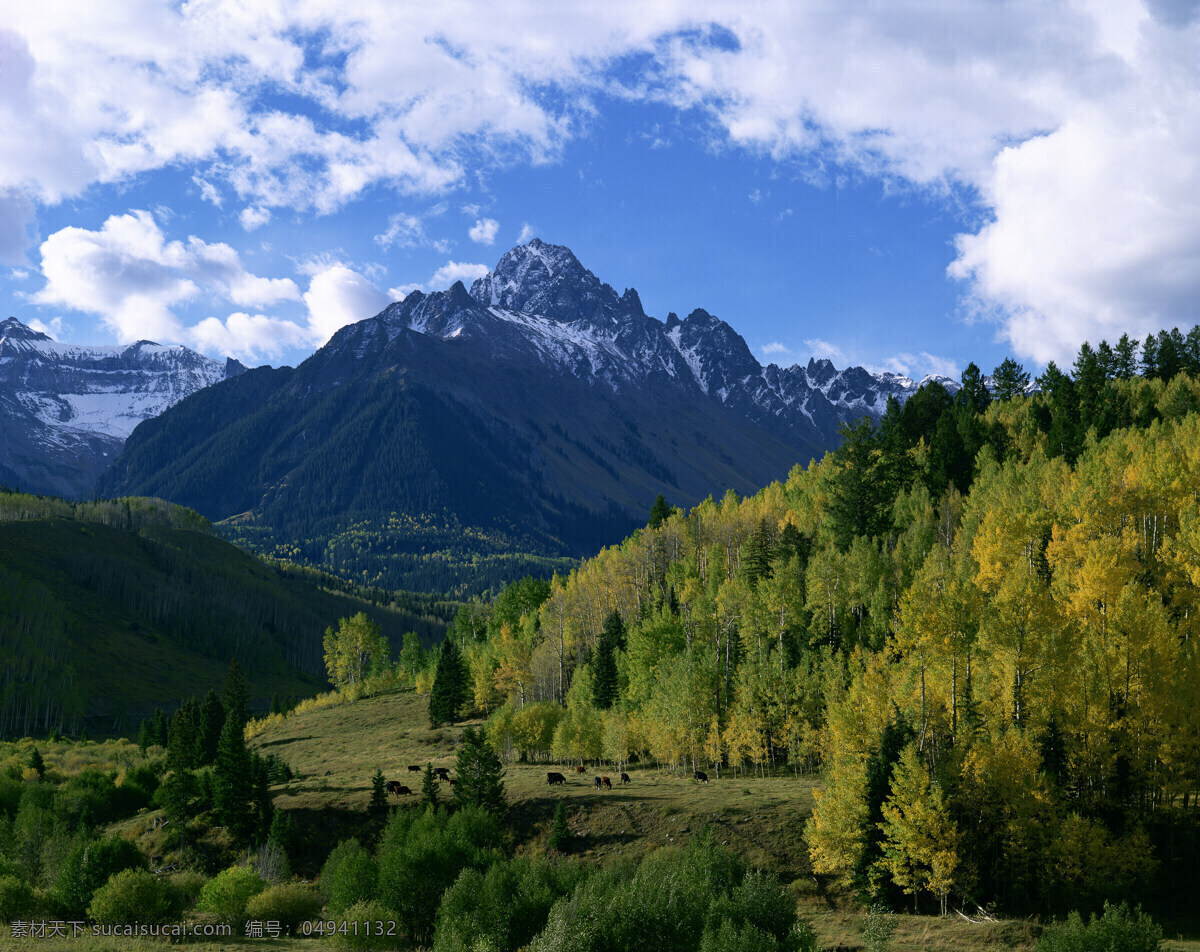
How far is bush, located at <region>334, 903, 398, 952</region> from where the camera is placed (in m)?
53.8

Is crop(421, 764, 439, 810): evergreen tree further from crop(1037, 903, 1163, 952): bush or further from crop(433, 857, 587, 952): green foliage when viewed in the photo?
crop(1037, 903, 1163, 952): bush

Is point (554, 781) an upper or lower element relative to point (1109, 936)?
lower

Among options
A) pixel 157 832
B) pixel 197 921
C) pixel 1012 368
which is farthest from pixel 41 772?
pixel 1012 368

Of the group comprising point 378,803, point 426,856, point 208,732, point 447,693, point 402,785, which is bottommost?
point 426,856

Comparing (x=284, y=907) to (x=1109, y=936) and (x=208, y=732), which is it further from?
(x=208, y=732)

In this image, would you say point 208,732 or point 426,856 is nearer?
point 426,856

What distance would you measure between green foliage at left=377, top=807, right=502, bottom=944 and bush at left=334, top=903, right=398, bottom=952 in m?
2.44

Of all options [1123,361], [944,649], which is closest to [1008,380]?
[1123,361]

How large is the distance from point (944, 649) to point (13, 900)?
2758 inches

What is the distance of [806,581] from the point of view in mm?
91938

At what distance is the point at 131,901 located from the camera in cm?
5831

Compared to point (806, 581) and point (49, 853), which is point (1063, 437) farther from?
point (49, 853)

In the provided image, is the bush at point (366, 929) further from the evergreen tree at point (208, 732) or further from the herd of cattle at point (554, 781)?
the evergreen tree at point (208, 732)

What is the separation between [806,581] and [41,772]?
104 metres
